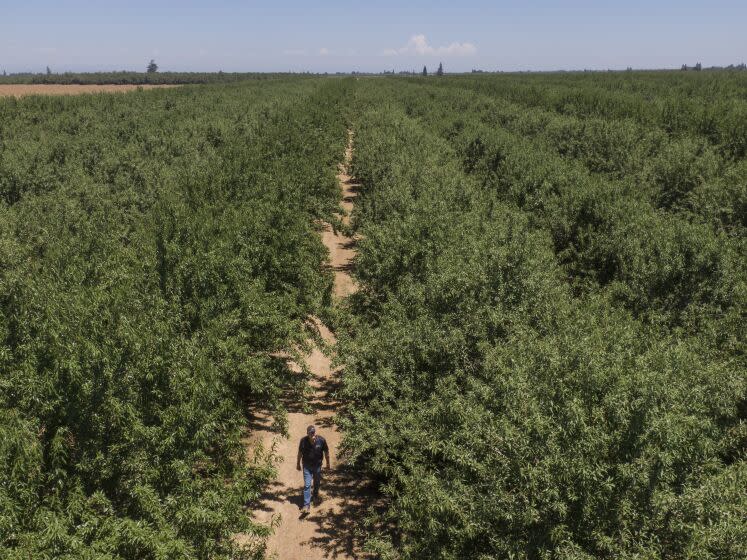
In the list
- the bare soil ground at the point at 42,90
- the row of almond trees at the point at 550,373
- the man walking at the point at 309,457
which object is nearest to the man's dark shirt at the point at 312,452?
A: the man walking at the point at 309,457

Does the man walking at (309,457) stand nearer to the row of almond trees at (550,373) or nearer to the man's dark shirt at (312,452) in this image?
the man's dark shirt at (312,452)

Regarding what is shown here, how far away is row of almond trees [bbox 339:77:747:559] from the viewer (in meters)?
8.52

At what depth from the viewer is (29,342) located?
432 inches

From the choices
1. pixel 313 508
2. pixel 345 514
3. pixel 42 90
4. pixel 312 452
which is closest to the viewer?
pixel 312 452

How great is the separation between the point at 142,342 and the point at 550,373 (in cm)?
930

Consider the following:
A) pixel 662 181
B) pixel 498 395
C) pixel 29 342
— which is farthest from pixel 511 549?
pixel 662 181

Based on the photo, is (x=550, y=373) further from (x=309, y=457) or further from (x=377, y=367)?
(x=309, y=457)

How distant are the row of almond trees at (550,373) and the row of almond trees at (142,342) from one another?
3357 millimetres

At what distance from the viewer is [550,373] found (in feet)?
35.4

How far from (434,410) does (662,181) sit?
26996 mm

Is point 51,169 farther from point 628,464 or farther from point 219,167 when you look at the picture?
point 628,464

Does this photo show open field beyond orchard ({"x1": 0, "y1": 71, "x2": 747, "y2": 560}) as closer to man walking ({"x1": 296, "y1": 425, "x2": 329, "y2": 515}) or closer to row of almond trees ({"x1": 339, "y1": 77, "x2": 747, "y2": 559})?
row of almond trees ({"x1": 339, "y1": 77, "x2": 747, "y2": 559})

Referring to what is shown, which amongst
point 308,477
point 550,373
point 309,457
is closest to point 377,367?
point 309,457

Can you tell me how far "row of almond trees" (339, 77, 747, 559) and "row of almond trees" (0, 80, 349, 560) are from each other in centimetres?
336
